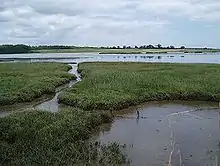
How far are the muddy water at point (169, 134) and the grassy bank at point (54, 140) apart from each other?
85cm

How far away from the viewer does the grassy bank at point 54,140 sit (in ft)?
42.5

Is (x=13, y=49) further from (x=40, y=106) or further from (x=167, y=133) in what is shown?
(x=167, y=133)

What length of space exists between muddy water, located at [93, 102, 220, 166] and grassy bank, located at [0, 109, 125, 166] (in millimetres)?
854

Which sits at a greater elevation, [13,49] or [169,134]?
[13,49]

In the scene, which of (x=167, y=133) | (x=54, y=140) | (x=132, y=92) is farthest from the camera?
(x=132, y=92)

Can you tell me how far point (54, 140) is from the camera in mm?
14953

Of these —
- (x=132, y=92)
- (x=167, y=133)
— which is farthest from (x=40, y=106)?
(x=167, y=133)

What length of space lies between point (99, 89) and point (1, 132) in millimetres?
11763

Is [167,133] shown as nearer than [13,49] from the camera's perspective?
Yes

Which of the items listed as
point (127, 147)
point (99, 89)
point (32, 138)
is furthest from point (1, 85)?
point (127, 147)

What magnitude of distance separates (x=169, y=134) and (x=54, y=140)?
5726 mm

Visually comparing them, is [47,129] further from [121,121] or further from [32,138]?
[121,121]

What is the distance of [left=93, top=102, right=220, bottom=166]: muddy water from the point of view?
1379 cm

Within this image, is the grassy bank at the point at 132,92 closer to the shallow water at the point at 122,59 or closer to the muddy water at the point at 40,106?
the muddy water at the point at 40,106
